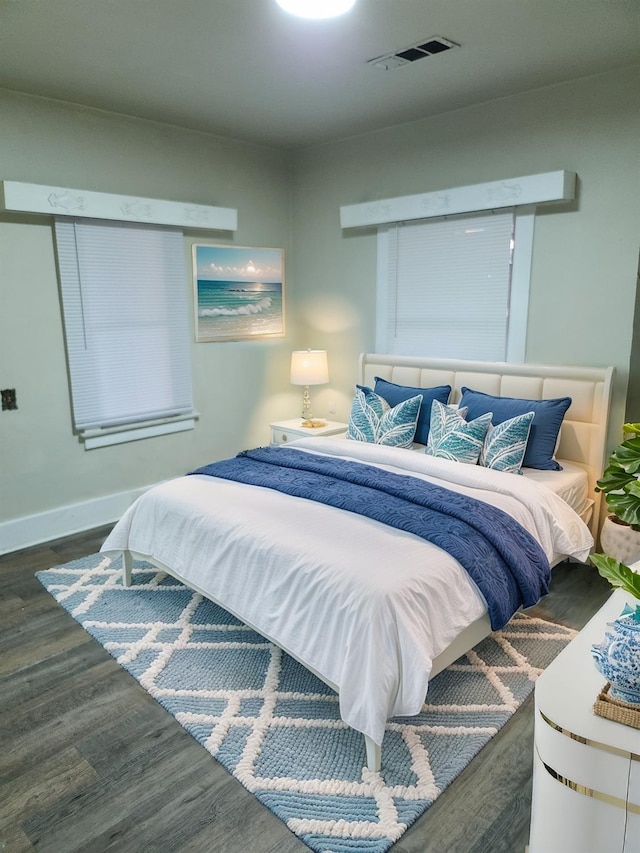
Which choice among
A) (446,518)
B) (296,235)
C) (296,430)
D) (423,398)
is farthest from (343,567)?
(296,235)

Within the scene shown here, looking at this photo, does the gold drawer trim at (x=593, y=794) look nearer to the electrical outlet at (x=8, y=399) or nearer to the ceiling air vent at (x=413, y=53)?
the ceiling air vent at (x=413, y=53)

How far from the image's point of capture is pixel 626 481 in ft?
5.01

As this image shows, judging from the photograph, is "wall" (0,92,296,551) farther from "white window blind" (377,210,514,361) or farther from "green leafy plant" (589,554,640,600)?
"green leafy plant" (589,554,640,600)

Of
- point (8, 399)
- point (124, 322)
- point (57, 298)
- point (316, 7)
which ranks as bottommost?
point (8, 399)

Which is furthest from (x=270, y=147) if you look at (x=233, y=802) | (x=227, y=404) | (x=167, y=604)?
(x=233, y=802)

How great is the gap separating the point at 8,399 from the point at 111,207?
1.40m

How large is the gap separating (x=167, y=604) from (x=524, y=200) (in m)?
3.11

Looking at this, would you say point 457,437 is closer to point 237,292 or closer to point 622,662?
point 622,662

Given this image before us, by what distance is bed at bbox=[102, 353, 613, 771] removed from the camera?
2000 millimetres

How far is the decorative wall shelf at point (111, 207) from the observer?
134 inches

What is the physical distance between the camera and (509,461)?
125 inches

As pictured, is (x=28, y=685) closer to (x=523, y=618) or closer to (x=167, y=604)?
(x=167, y=604)

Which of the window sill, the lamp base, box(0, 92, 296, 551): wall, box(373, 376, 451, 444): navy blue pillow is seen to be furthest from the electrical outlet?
A: box(373, 376, 451, 444): navy blue pillow

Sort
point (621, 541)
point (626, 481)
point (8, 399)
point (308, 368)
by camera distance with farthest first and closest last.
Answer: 1. point (308, 368)
2. point (8, 399)
3. point (621, 541)
4. point (626, 481)
